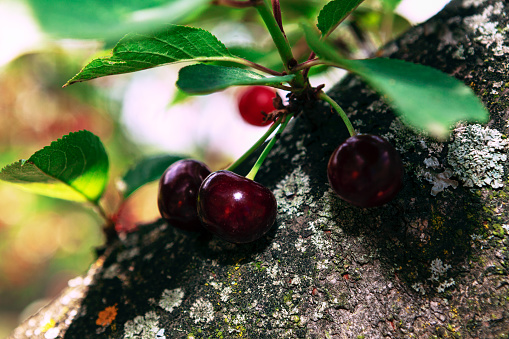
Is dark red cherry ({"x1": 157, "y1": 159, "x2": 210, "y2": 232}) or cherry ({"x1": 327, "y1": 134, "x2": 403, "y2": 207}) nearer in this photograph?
cherry ({"x1": 327, "y1": 134, "x2": 403, "y2": 207})

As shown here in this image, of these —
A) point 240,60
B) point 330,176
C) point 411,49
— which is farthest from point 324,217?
point 411,49

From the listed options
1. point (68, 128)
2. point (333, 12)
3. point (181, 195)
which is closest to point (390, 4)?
point (333, 12)

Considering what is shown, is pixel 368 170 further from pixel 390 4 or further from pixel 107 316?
pixel 390 4

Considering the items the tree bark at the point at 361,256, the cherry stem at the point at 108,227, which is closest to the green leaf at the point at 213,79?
the tree bark at the point at 361,256

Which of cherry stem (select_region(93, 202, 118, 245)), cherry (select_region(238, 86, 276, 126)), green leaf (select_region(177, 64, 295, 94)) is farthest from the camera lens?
cherry (select_region(238, 86, 276, 126))

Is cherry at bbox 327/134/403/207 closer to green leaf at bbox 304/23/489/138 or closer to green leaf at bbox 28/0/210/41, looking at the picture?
green leaf at bbox 304/23/489/138

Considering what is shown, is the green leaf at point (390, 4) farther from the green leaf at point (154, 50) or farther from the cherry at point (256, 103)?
the green leaf at point (154, 50)

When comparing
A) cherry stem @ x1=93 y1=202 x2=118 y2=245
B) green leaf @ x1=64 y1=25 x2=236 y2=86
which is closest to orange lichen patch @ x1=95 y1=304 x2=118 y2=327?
cherry stem @ x1=93 y1=202 x2=118 y2=245
